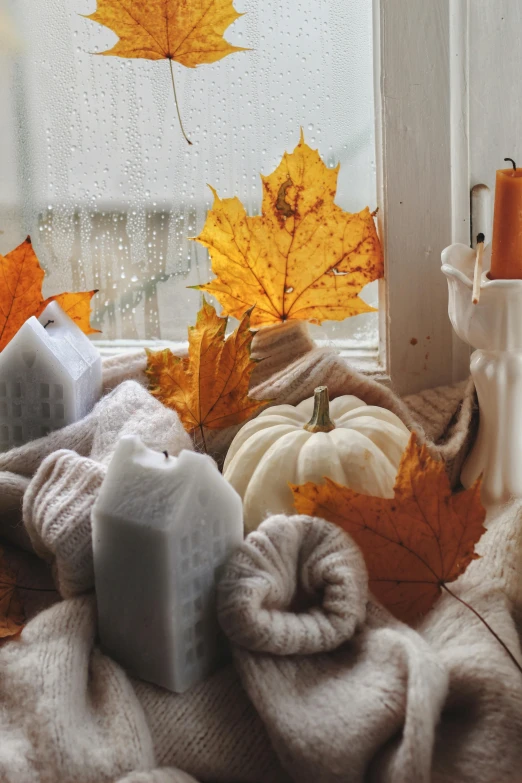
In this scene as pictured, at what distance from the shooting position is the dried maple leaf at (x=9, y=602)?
66 cm

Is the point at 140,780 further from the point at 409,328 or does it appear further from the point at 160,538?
Result: the point at 409,328

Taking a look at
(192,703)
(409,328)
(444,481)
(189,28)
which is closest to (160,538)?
(192,703)

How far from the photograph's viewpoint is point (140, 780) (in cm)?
51

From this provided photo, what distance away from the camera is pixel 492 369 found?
813mm

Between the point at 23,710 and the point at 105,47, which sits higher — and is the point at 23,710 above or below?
below

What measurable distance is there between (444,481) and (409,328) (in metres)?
0.36

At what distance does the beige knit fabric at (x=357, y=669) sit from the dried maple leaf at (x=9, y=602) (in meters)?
0.20

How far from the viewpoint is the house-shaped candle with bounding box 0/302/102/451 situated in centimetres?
76

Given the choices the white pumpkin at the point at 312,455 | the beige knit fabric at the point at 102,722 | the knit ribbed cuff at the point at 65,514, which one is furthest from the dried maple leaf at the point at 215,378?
the beige knit fabric at the point at 102,722

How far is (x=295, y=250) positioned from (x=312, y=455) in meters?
0.29

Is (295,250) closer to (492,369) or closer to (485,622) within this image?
(492,369)

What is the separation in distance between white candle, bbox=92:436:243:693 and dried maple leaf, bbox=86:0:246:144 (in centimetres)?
56

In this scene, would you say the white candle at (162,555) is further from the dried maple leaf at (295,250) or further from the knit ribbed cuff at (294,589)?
the dried maple leaf at (295,250)

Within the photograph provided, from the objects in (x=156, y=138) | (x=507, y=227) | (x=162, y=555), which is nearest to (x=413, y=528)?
(x=162, y=555)
